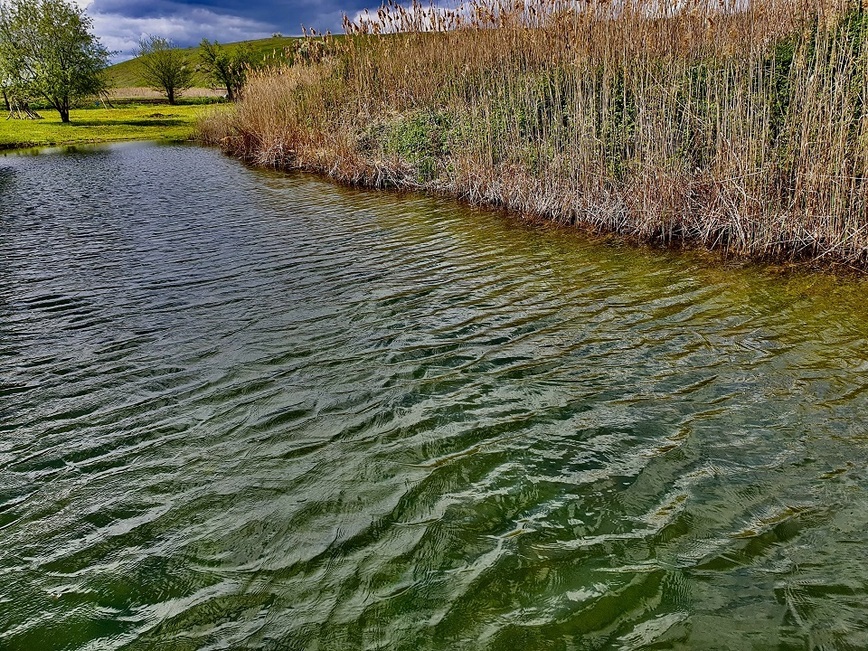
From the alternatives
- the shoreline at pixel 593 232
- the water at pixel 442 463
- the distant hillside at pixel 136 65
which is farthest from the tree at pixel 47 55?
the distant hillside at pixel 136 65

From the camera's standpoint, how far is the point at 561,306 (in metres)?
4.61

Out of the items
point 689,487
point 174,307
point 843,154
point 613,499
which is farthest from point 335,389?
point 843,154

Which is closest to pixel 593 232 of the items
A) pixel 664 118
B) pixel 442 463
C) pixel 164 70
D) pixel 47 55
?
pixel 664 118

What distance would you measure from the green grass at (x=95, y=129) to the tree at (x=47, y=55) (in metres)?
2.28

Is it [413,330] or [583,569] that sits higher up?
[413,330]

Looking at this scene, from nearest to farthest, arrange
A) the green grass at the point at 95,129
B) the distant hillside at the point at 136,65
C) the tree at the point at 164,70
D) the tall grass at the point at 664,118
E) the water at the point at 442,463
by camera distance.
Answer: the water at the point at 442,463 → the tall grass at the point at 664,118 → the green grass at the point at 95,129 → the tree at the point at 164,70 → the distant hillside at the point at 136,65

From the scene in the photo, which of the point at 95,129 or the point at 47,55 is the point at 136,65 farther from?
the point at 95,129

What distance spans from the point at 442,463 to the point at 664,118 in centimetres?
600

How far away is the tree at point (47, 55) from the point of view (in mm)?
36156

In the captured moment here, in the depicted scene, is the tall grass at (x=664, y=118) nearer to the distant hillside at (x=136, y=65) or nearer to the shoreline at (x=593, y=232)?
the shoreline at (x=593, y=232)

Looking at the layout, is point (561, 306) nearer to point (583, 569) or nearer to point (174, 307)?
point (583, 569)

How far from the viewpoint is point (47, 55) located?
37000 millimetres

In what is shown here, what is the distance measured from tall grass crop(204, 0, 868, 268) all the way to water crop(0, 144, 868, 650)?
1120 millimetres

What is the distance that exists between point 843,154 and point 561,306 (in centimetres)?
351
